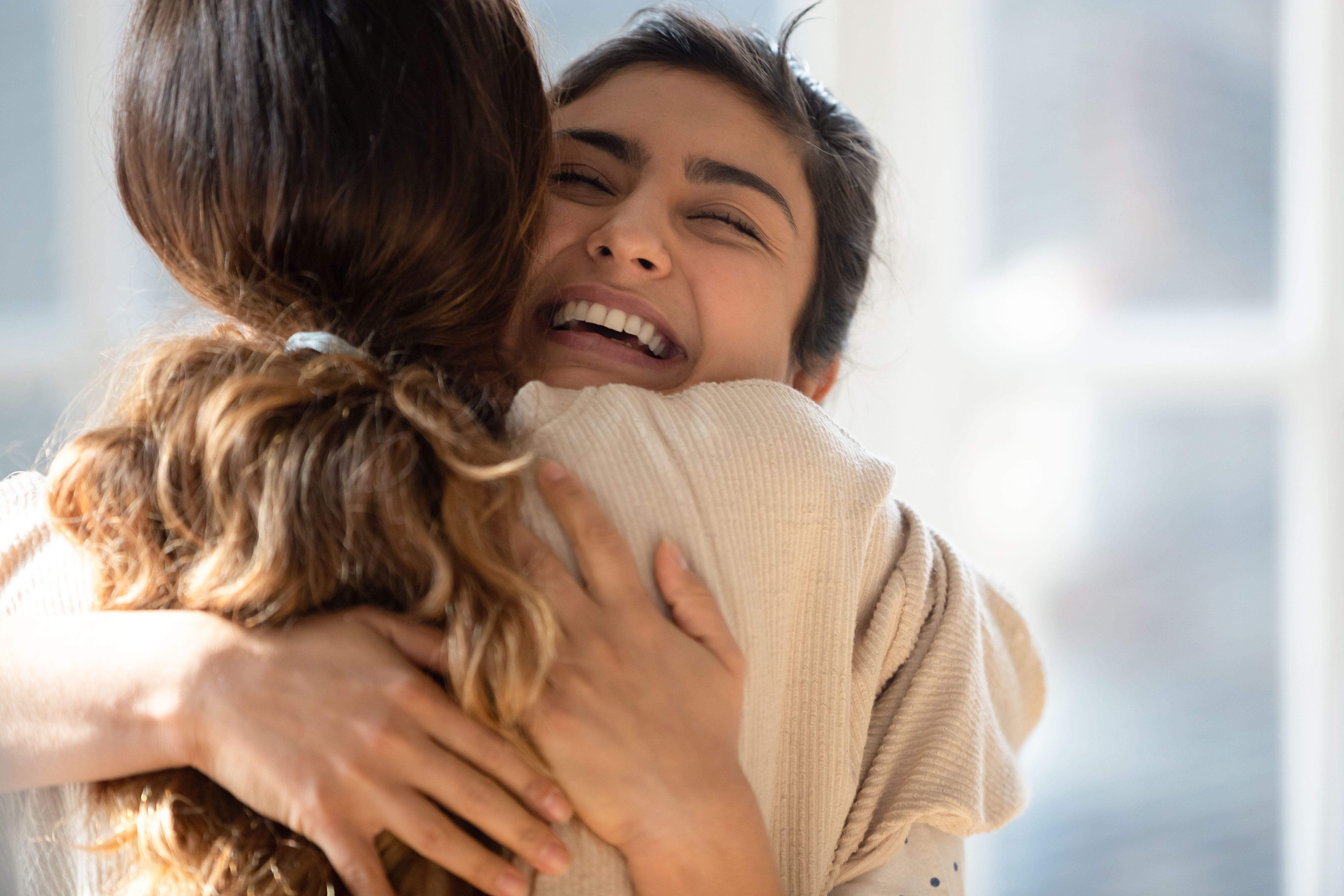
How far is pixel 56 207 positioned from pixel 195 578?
5.35ft

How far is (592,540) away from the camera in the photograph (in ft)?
2.52

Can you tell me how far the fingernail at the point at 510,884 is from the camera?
683mm

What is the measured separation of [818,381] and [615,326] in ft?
1.33

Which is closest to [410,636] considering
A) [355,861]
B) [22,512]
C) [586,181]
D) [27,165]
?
[355,861]

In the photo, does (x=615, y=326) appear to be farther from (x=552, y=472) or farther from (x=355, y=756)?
(x=355, y=756)

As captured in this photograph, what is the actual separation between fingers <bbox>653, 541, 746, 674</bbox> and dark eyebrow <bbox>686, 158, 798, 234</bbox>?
489 millimetres

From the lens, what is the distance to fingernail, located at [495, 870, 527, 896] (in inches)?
26.9

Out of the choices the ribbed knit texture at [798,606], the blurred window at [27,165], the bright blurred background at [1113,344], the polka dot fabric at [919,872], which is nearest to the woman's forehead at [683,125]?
the ribbed knit texture at [798,606]

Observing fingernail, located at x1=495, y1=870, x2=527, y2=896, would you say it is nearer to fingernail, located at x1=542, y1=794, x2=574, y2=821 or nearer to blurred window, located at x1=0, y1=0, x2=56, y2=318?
fingernail, located at x1=542, y1=794, x2=574, y2=821

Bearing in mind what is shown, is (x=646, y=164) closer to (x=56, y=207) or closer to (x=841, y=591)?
(x=841, y=591)

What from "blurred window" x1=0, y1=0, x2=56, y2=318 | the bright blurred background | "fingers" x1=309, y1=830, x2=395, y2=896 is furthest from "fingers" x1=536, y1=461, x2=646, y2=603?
"blurred window" x1=0, y1=0, x2=56, y2=318

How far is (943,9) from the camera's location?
6.56 feet

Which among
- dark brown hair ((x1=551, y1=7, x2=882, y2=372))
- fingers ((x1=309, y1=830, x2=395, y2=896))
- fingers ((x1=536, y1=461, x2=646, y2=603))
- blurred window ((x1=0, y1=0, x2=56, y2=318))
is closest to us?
fingers ((x1=309, y1=830, x2=395, y2=896))

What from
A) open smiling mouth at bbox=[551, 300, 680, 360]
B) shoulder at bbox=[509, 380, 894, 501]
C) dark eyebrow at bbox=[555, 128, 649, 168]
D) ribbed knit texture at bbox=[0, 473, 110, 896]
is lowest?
ribbed knit texture at bbox=[0, 473, 110, 896]
